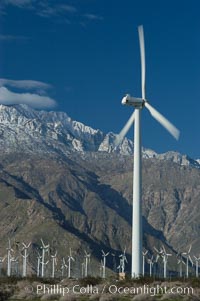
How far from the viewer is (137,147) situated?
7694cm

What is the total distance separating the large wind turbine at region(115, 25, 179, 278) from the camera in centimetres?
7212

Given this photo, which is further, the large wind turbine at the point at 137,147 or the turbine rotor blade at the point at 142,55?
the turbine rotor blade at the point at 142,55

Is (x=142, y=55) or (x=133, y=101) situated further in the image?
(x=142, y=55)

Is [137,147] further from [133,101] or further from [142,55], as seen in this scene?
[142,55]

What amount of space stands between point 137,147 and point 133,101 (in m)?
7.36

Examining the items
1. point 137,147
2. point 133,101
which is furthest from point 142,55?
point 137,147

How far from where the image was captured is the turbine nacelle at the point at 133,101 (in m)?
80.7

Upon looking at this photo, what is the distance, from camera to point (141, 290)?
6644 cm

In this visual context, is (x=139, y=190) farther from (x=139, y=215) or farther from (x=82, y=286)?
(x=82, y=286)

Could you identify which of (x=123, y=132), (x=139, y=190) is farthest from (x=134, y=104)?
(x=139, y=190)

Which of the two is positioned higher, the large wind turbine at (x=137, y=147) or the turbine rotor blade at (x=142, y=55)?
the turbine rotor blade at (x=142, y=55)

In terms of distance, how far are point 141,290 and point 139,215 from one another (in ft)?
31.9

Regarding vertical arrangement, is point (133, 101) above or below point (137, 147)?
above

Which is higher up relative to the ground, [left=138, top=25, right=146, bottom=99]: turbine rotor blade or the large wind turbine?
[left=138, top=25, right=146, bottom=99]: turbine rotor blade
